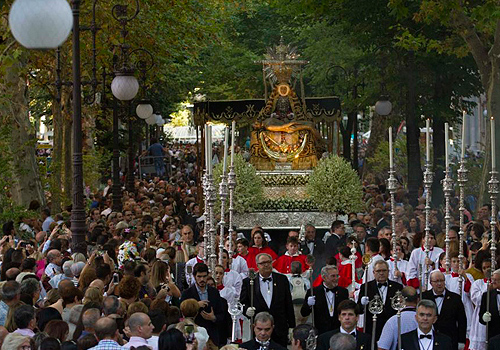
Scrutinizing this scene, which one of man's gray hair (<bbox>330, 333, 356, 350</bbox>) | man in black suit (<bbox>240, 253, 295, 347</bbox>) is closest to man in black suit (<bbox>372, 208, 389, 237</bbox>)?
man in black suit (<bbox>240, 253, 295, 347</bbox>)

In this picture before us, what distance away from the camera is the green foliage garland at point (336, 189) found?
2752 cm

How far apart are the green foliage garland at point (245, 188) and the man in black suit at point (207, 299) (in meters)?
12.2

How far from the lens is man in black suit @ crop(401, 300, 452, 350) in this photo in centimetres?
1258

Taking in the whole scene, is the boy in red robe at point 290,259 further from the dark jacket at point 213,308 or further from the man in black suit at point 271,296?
the dark jacket at point 213,308

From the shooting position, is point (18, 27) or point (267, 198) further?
point (267, 198)

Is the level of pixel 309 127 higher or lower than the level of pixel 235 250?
higher

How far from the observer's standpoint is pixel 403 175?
4366 cm

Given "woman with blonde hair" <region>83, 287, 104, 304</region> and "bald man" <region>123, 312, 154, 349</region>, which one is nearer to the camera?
Answer: "bald man" <region>123, 312, 154, 349</region>

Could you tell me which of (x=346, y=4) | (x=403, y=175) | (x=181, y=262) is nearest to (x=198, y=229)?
(x=181, y=262)

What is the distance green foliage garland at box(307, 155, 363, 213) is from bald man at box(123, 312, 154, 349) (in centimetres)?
1615

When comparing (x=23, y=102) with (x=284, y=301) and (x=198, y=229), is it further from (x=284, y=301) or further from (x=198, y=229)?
(x=284, y=301)

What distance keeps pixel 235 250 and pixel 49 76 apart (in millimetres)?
16756

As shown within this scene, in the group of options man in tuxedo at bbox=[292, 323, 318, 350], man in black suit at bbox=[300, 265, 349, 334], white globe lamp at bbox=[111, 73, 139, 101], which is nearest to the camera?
man in tuxedo at bbox=[292, 323, 318, 350]

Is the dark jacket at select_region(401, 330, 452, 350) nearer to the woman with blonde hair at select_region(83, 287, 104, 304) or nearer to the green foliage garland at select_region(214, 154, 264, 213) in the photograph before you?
the woman with blonde hair at select_region(83, 287, 104, 304)
